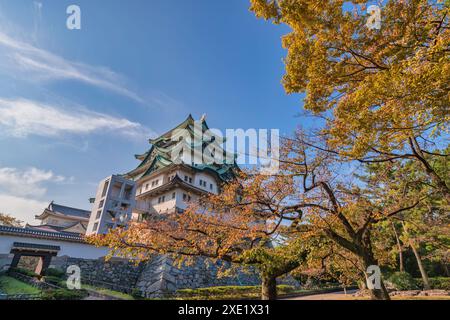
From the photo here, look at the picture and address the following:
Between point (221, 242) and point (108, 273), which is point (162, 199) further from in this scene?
point (221, 242)

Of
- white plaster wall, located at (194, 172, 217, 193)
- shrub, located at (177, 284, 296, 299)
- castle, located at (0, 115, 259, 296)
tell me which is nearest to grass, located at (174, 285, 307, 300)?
shrub, located at (177, 284, 296, 299)

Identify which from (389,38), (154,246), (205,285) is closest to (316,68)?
(389,38)

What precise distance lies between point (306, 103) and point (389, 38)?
90.2 inches

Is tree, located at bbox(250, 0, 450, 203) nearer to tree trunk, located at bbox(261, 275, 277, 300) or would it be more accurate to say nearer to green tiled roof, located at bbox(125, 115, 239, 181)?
tree trunk, located at bbox(261, 275, 277, 300)

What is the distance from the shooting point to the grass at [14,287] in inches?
408

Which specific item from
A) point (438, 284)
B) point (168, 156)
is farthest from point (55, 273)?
point (438, 284)

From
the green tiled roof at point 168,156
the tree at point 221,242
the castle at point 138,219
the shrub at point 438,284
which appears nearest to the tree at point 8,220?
the castle at point 138,219

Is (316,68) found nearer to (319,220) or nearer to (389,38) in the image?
Result: (389,38)

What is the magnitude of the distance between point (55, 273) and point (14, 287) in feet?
10.4

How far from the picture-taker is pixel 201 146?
32.5m

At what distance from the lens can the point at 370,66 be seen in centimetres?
562

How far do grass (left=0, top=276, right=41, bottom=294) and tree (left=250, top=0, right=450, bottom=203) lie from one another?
13.8 metres

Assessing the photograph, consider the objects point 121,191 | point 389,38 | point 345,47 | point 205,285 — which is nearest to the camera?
point 389,38
